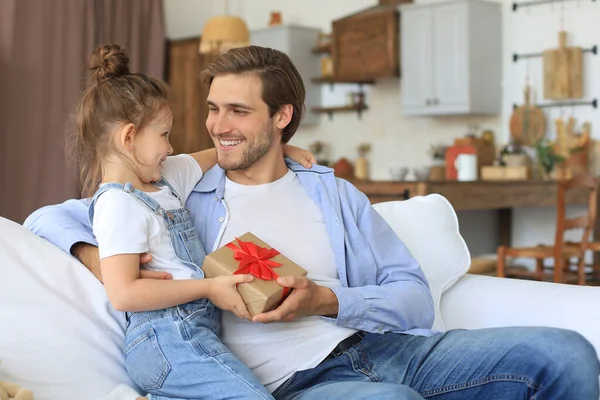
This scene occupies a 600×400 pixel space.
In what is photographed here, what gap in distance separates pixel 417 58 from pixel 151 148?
4.75 metres

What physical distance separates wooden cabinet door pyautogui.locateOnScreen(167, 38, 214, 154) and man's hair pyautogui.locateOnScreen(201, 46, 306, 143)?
5.29 metres

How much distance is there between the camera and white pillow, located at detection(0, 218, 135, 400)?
1.51 meters

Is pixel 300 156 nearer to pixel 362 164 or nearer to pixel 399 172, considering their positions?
pixel 399 172

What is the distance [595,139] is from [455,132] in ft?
3.48

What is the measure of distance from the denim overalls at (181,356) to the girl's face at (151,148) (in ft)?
0.26

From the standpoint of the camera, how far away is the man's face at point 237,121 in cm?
197

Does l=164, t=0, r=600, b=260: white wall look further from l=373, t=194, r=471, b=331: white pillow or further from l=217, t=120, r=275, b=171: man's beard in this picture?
l=217, t=120, r=275, b=171: man's beard

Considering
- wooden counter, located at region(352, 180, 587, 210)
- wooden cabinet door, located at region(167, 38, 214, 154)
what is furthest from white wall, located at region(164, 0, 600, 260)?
wooden counter, located at region(352, 180, 587, 210)

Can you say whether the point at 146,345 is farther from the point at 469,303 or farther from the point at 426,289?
the point at 469,303

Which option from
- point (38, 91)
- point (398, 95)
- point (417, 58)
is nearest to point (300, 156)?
point (417, 58)

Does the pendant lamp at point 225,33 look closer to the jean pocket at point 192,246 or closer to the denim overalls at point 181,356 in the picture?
the jean pocket at point 192,246

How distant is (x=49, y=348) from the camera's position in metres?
1.55

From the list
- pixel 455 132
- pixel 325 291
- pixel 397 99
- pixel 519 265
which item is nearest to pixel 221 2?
pixel 397 99

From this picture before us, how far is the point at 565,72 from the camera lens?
577 centimetres
